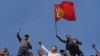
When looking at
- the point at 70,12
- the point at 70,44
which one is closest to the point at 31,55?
the point at 70,44

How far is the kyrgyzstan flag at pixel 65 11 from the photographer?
29.3m

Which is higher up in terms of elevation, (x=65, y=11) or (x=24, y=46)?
(x=65, y=11)

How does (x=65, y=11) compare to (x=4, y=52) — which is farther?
(x=65, y=11)

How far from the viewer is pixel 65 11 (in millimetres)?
29984

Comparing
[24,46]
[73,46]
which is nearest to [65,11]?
[73,46]

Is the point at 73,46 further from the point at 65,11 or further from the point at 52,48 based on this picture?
the point at 65,11

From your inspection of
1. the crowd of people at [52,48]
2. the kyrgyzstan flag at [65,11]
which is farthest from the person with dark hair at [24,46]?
the kyrgyzstan flag at [65,11]

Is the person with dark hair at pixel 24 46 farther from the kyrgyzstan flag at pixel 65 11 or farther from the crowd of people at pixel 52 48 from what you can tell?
the kyrgyzstan flag at pixel 65 11

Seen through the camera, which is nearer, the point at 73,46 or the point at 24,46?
the point at 24,46

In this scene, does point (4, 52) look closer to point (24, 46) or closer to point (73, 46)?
point (24, 46)

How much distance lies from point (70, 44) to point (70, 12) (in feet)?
14.0

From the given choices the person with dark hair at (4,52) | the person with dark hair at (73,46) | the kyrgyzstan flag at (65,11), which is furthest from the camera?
the kyrgyzstan flag at (65,11)

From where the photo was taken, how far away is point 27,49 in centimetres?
2478

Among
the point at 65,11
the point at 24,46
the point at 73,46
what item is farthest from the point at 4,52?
the point at 65,11
